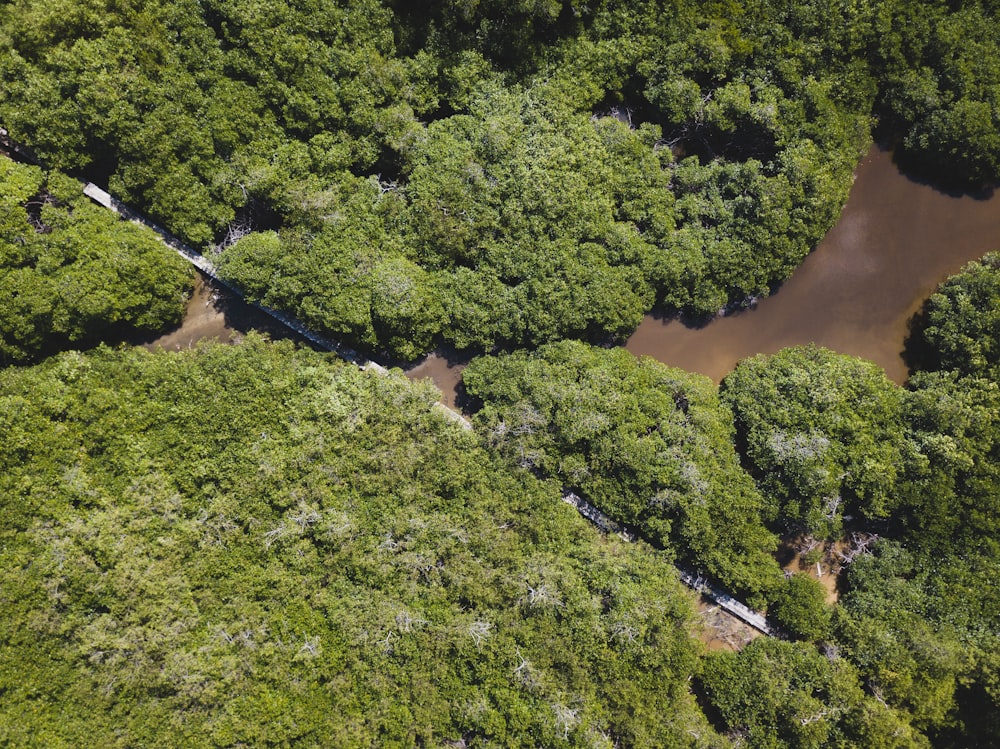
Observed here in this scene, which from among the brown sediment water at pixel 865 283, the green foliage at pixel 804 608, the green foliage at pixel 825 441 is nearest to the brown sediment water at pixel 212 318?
the brown sediment water at pixel 865 283

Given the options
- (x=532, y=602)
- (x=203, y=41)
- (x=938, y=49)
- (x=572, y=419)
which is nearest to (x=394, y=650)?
(x=532, y=602)

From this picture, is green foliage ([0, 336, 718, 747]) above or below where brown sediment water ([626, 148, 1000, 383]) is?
below

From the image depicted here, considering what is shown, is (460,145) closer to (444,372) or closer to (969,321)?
(444,372)

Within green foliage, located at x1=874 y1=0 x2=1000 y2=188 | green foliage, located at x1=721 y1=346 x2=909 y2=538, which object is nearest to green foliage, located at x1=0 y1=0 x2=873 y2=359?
green foliage, located at x1=874 y1=0 x2=1000 y2=188

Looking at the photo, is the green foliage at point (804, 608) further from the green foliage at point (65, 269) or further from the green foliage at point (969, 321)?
the green foliage at point (65, 269)

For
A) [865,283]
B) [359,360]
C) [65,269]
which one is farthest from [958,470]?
[65,269]

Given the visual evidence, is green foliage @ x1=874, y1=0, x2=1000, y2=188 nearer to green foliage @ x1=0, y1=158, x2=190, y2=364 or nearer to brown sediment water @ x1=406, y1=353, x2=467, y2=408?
brown sediment water @ x1=406, y1=353, x2=467, y2=408
